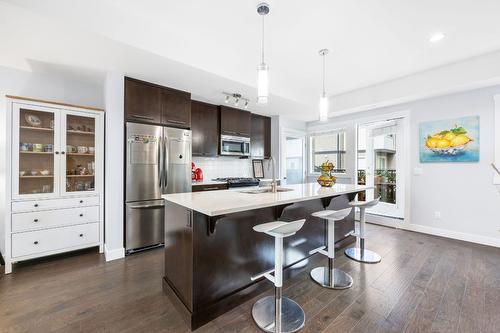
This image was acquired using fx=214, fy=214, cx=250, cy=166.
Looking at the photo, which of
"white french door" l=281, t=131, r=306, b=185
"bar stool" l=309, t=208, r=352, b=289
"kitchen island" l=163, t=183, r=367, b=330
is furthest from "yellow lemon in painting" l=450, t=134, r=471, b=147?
"kitchen island" l=163, t=183, r=367, b=330

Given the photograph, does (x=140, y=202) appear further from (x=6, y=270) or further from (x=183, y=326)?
(x=183, y=326)

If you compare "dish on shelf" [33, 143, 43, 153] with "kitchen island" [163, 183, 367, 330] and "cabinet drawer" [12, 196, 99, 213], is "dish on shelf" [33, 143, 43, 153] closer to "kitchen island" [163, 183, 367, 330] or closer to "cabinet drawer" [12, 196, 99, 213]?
"cabinet drawer" [12, 196, 99, 213]

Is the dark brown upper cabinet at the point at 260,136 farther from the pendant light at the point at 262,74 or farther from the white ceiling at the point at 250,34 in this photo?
the pendant light at the point at 262,74

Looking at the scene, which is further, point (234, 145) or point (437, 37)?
point (234, 145)

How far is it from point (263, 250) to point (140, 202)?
6.23 ft

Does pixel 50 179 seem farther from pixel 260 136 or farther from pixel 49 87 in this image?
pixel 260 136

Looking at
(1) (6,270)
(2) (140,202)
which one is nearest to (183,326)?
(2) (140,202)

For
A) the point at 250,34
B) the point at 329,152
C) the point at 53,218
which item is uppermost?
the point at 250,34

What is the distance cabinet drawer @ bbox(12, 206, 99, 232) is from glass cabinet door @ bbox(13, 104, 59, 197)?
0.78 feet

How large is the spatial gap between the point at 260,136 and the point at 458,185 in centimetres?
372

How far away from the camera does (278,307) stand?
5.22 ft

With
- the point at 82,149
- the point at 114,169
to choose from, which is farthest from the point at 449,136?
the point at 82,149

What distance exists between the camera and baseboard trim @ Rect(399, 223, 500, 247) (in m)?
3.24

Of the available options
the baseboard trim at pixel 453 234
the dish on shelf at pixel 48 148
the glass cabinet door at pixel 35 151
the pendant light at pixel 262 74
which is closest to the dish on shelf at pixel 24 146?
the glass cabinet door at pixel 35 151
